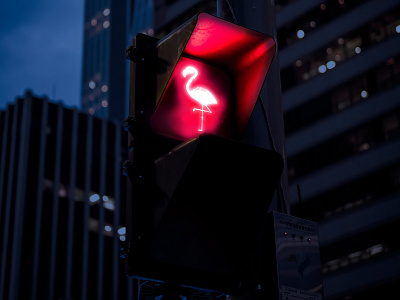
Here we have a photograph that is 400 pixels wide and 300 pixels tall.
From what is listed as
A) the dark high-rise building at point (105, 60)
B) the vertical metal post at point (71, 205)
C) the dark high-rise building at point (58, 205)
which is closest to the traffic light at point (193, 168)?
the dark high-rise building at point (58, 205)

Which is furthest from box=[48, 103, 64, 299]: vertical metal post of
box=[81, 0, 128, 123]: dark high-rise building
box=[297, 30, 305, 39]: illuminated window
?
box=[81, 0, 128, 123]: dark high-rise building

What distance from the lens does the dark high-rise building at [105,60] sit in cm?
14475

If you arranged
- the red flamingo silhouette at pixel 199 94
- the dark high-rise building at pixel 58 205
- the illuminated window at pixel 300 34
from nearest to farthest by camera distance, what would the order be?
the red flamingo silhouette at pixel 199 94 → the illuminated window at pixel 300 34 → the dark high-rise building at pixel 58 205

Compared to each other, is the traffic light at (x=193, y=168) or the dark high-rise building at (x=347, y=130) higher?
the dark high-rise building at (x=347, y=130)

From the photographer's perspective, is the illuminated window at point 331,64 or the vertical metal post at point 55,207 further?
the vertical metal post at point 55,207

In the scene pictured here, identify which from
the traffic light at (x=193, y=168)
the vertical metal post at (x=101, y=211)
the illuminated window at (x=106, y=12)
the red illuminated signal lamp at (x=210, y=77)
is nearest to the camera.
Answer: the traffic light at (x=193, y=168)

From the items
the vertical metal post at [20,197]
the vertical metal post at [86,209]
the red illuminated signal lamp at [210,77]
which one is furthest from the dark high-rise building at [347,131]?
the red illuminated signal lamp at [210,77]

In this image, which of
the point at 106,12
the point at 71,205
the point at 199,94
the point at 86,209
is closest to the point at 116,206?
the point at 86,209

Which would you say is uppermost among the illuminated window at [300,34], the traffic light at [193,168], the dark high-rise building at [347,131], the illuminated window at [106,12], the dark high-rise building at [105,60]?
the illuminated window at [106,12]

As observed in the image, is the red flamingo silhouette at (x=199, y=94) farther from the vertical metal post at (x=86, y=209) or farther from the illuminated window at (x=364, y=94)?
the vertical metal post at (x=86, y=209)

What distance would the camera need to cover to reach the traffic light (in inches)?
112

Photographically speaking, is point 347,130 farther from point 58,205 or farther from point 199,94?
point 199,94

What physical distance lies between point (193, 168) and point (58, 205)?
7171cm

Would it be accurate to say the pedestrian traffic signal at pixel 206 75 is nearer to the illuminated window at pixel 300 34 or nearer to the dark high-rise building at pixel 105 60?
the illuminated window at pixel 300 34
